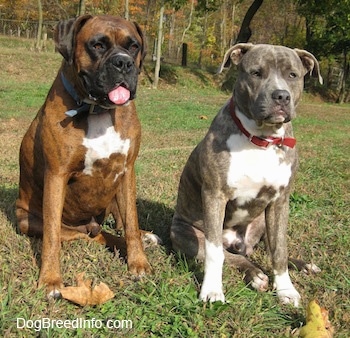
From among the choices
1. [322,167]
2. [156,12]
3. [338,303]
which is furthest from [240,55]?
[156,12]

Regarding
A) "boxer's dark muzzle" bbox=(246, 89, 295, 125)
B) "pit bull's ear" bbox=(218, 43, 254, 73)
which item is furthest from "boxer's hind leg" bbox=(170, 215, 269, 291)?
"pit bull's ear" bbox=(218, 43, 254, 73)

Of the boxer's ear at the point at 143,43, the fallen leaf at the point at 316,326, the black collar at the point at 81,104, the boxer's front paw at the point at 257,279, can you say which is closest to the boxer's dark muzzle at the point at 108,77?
the black collar at the point at 81,104

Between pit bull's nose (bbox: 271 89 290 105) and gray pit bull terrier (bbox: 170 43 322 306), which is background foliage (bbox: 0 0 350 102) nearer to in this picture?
gray pit bull terrier (bbox: 170 43 322 306)

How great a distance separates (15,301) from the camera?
8.86ft

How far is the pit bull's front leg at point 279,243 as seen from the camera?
313 centimetres

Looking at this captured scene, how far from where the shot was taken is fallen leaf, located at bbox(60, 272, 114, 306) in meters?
2.78

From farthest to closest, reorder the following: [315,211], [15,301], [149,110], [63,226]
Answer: [149,110] → [315,211] → [63,226] → [15,301]

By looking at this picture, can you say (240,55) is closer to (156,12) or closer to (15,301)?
(15,301)

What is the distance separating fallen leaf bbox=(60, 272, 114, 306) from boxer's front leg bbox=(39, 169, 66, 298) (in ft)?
0.76

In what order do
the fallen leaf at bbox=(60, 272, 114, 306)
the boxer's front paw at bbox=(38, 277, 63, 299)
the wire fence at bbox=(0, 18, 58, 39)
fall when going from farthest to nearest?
the wire fence at bbox=(0, 18, 58, 39), the boxer's front paw at bbox=(38, 277, 63, 299), the fallen leaf at bbox=(60, 272, 114, 306)

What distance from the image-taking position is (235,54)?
3.36 meters

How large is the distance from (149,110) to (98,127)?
10.3 metres

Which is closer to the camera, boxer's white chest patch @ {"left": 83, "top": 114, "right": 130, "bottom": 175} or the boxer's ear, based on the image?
boxer's white chest patch @ {"left": 83, "top": 114, "right": 130, "bottom": 175}

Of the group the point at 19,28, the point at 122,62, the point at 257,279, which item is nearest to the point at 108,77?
the point at 122,62
